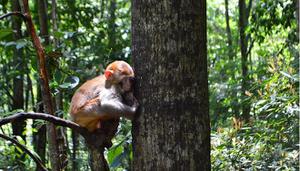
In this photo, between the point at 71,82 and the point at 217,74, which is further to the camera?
the point at 217,74

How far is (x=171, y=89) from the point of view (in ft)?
5.85

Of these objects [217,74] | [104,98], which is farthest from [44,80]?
[217,74]

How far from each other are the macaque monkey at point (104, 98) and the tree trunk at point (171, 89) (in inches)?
11.9

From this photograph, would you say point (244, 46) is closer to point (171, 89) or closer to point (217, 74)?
point (217, 74)

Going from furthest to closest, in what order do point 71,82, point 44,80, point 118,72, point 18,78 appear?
1. point 18,78
2. point 71,82
3. point 118,72
4. point 44,80

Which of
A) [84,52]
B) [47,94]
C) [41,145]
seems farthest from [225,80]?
[47,94]

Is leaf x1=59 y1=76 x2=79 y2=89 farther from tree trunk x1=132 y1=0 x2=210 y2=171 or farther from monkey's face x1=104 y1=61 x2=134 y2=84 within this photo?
tree trunk x1=132 y1=0 x2=210 y2=171

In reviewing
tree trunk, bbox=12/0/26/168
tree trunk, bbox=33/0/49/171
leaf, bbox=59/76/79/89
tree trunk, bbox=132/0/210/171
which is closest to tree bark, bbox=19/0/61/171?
leaf, bbox=59/76/79/89

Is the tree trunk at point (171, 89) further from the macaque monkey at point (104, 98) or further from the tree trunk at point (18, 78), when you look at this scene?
the tree trunk at point (18, 78)

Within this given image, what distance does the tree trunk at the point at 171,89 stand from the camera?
1.77 meters

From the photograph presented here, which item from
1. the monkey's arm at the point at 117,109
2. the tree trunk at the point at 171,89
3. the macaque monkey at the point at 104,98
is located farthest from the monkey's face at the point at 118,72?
the tree trunk at the point at 171,89

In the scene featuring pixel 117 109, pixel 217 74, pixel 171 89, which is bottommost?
pixel 217 74

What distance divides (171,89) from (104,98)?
785mm

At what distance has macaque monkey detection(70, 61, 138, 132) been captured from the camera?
231cm
